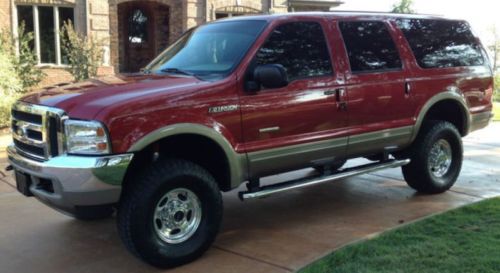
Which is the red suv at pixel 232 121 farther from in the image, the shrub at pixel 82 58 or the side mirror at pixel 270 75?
the shrub at pixel 82 58

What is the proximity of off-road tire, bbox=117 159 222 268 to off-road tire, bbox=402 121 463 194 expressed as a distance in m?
2.81

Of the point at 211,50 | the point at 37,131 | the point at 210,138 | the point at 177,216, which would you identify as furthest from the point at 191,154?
the point at 37,131

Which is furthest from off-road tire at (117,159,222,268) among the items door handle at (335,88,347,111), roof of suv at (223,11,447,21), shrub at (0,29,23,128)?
shrub at (0,29,23,128)

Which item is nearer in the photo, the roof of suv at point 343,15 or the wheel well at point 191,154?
the wheel well at point 191,154

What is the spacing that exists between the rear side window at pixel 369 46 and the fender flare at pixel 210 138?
1.66m

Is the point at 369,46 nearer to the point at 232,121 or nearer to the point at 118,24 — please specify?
the point at 232,121

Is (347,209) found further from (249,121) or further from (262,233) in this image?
(249,121)

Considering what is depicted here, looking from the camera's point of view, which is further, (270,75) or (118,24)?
(118,24)

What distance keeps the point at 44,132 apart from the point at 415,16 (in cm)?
443

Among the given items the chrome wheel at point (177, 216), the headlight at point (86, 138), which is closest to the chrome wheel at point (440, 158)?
the chrome wheel at point (177, 216)

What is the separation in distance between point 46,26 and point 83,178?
45.3 feet

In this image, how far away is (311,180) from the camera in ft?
17.8

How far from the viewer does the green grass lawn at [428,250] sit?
4.23 metres

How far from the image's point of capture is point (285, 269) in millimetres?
4383
